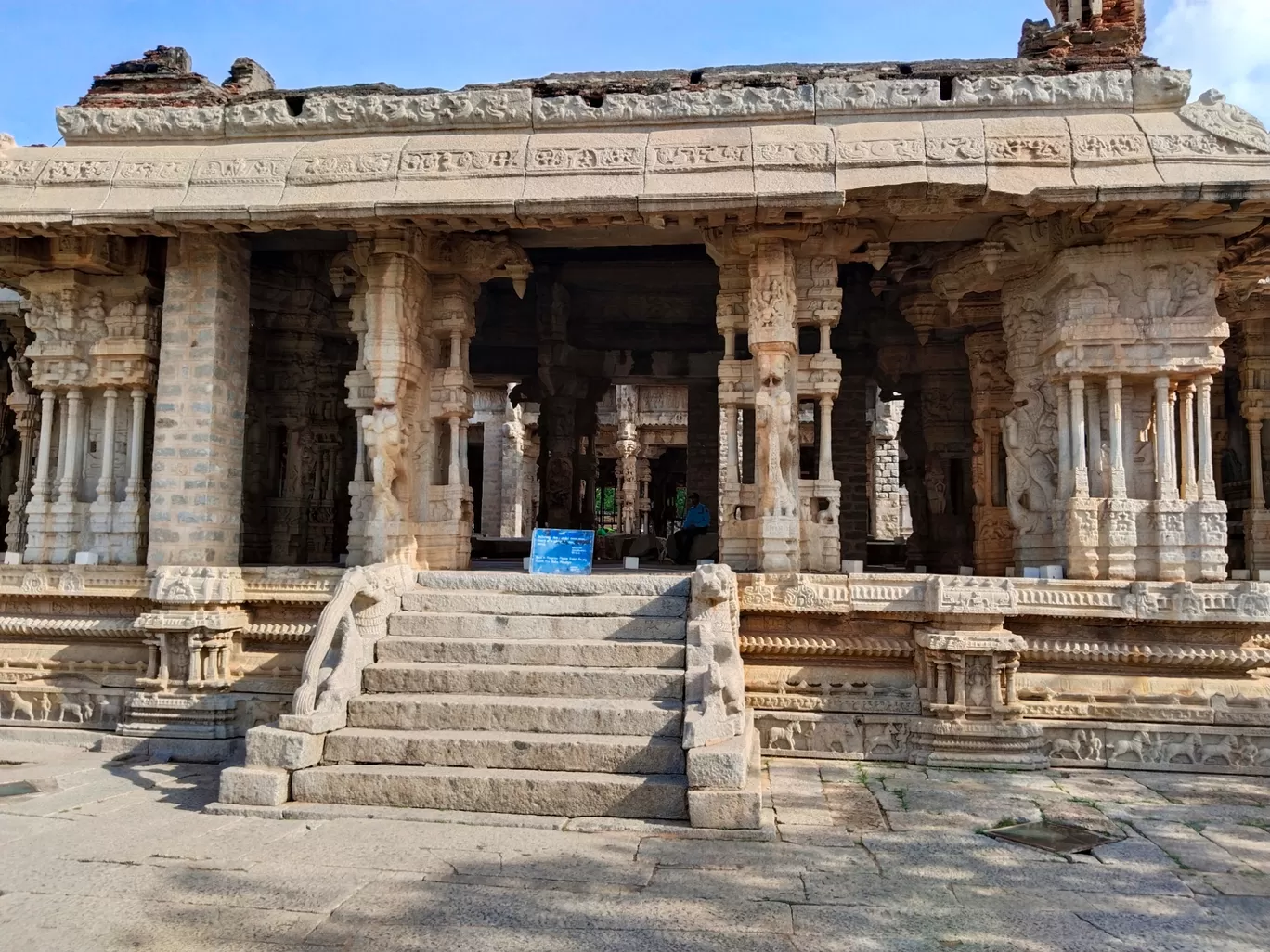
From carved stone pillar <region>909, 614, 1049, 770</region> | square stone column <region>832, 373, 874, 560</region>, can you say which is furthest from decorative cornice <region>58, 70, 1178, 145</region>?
square stone column <region>832, 373, 874, 560</region>

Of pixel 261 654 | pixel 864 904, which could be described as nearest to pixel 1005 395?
pixel 864 904

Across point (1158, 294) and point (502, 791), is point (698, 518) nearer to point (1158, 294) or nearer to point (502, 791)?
point (1158, 294)

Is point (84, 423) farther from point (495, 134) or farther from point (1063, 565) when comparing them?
point (1063, 565)

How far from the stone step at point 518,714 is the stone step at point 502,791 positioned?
0.32 meters

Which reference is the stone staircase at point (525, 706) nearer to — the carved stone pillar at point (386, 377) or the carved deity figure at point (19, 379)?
the carved stone pillar at point (386, 377)

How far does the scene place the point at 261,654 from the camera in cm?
785

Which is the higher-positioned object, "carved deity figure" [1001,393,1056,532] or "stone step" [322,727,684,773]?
"carved deity figure" [1001,393,1056,532]

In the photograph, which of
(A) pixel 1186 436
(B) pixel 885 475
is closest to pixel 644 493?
(B) pixel 885 475

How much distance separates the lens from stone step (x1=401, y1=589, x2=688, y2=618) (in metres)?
6.73

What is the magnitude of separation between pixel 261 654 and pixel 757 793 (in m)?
4.80

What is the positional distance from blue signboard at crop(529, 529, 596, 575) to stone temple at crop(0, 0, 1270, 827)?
81cm

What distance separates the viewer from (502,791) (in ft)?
17.4

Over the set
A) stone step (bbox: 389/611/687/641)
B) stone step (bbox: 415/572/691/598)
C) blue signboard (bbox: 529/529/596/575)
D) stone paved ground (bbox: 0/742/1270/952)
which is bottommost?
stone paved ground (bbox: 0/742/1270/952)

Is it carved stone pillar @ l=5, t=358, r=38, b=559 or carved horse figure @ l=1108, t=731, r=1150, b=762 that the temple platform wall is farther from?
carved stone pillar @ l=5, t=358, r=38, b=559
